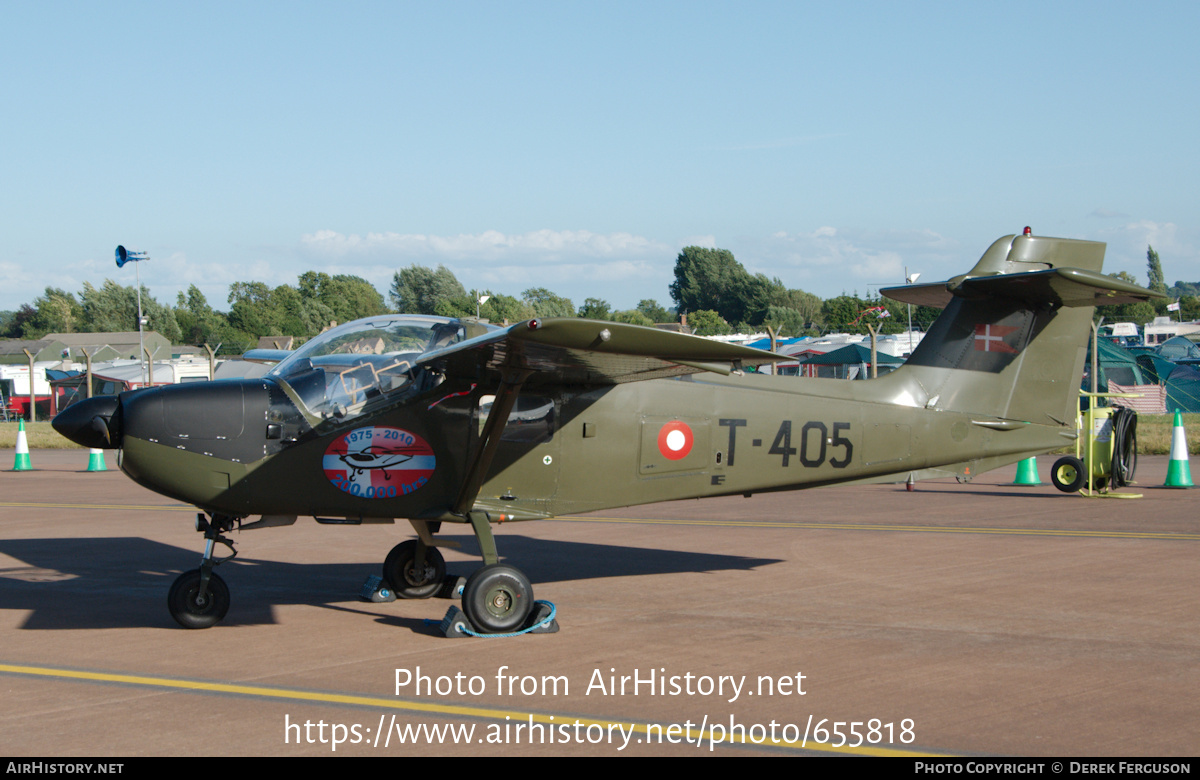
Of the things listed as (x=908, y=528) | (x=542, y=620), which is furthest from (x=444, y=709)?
(x=908, y=528)

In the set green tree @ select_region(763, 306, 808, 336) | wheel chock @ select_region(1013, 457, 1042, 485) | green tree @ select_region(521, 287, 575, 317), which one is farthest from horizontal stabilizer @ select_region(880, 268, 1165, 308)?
green tree @ select_region(763, 306, 808, 336)

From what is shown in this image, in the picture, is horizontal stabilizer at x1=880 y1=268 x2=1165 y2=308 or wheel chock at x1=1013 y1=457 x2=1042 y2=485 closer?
horizontal stabilizer at x1=880 y1=268 x2=1165 y2=308

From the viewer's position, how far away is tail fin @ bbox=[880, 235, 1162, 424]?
9125mm

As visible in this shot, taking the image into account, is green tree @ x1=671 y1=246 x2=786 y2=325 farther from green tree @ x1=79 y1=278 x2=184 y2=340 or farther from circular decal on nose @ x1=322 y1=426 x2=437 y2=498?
circular decal on nose @ x1=322 y1=426 x2=437 y2=498

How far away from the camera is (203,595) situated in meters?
7.49

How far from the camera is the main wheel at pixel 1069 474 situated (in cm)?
1516

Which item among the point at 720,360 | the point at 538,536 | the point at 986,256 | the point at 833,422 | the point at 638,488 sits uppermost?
the point at 986,256

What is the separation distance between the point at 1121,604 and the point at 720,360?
428 centimetres

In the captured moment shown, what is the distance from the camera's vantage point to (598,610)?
804 cm

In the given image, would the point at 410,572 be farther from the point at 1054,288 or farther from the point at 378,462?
the point at 1054,288

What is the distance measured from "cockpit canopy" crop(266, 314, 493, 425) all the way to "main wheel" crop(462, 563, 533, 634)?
160cm

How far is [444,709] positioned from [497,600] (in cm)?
181
